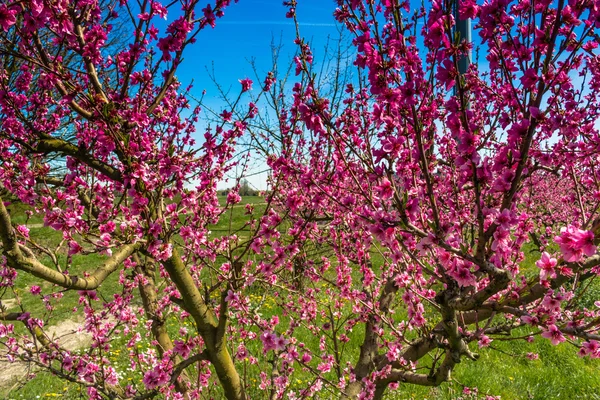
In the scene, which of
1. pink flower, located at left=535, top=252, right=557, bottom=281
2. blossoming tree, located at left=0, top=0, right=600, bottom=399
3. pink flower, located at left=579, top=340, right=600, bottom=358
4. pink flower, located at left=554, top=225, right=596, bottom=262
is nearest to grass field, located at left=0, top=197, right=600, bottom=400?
blossoming tree, located at left=0, top=0, right=600, bottom=399

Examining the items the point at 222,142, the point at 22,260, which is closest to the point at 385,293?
the point at 222,142

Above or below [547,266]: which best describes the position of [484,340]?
below

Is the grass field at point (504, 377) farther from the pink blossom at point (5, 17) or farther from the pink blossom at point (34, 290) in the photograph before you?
the pink blossom at point (5, 17)

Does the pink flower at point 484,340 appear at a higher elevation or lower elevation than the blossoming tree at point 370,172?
lower

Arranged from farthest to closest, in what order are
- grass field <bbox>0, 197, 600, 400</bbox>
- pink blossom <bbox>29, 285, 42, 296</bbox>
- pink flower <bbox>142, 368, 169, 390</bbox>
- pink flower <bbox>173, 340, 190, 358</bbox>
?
grass field <bbox>0, 197, 600, 400</bbox> → pink blossom <bbox>29, 285, 42, 296</bbox> → pink flower <bbox>173, 340, 190, 358</bbox> → pink flower <bbox>142, 368, 169, 390</bbox>

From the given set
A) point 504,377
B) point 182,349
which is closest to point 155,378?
point 182,349

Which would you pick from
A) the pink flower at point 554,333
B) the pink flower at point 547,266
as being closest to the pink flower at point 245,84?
the pink flower at point 547,266

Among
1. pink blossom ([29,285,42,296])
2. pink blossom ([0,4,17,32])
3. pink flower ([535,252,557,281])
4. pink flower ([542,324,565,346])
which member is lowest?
pink flower ([542,324,565,346])

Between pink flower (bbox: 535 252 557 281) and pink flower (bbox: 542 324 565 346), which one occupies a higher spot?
pink flower (bbox: 535 252 557 281)

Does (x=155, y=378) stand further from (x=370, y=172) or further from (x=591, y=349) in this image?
(x=591, y=349)

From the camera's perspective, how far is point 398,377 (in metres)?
3.53

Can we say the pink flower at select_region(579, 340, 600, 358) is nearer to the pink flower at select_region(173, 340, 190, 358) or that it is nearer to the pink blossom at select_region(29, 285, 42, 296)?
the pink flower at select_region(173, 340, 190, 358)

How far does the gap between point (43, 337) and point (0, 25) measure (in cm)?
302

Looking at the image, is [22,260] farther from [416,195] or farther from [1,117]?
[1,117]
